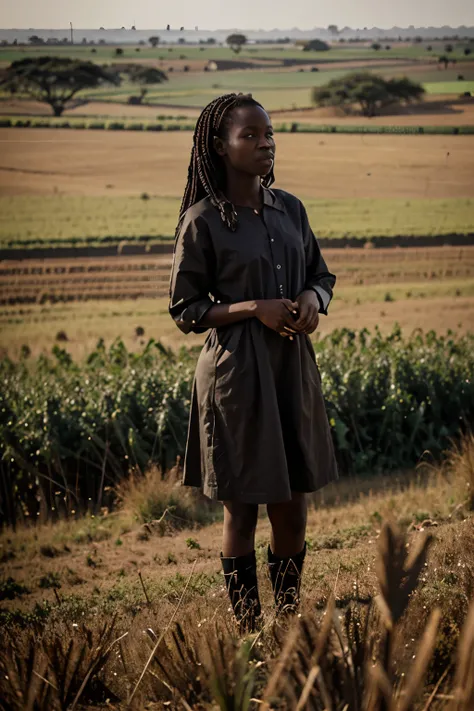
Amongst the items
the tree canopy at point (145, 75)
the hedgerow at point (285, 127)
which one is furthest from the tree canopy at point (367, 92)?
the tree canopy at point (145, 75)

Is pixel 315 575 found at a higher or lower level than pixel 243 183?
lower

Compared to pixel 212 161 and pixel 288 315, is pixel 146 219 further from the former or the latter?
pixel 288 315

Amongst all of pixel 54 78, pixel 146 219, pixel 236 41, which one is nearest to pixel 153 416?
pixel 146 219

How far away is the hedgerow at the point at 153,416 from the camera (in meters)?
6.30

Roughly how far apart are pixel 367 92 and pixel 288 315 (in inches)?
227

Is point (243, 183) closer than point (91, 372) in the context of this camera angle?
Yes

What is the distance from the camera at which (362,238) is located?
807cm

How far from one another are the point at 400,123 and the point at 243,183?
5398 mm

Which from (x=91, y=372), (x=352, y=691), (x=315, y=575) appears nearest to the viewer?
(x=352, y=691)

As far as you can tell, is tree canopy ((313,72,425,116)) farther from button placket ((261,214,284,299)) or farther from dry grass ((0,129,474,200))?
button placket ((261,214,284,299))

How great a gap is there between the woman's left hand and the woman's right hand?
24mm

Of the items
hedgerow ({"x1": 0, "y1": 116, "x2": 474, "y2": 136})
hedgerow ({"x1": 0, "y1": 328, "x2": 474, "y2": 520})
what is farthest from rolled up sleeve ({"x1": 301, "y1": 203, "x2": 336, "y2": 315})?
hedgerow ({"x1": 0, "y1": 116, "x2": 474, "y2": 136})

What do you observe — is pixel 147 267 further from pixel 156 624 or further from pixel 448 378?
pixel 156 624

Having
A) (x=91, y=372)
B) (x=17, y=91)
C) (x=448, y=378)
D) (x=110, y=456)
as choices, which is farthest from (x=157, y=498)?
(x=17, y=91)
